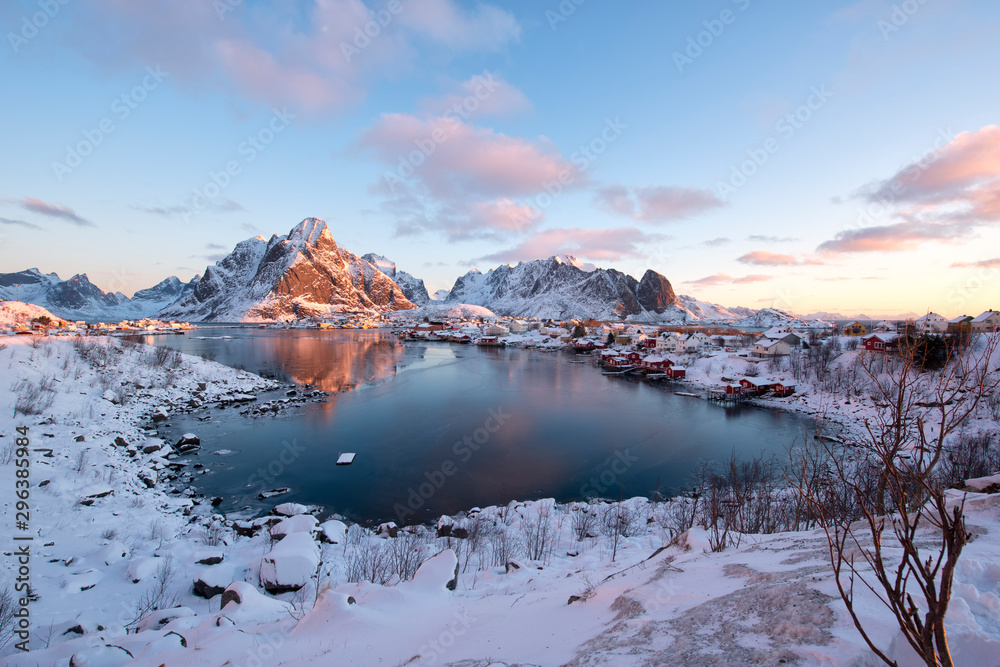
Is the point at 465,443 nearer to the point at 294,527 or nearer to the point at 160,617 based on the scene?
the point at 294,527

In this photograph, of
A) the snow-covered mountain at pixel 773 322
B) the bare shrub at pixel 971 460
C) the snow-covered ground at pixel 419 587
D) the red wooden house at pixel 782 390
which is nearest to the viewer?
the snow-covered ground at pixel 419 587

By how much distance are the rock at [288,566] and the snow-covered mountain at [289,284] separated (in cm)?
13597

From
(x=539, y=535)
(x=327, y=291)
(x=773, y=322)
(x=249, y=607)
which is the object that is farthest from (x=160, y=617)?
(x=327, y=291)

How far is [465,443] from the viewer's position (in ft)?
50.5

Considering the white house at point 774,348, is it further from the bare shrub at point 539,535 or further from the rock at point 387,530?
the rock at point 387,530

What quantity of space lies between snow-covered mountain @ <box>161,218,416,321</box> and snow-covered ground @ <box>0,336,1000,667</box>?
437 feet

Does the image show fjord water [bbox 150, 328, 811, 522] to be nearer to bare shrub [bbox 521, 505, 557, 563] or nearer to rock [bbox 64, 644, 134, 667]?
bare shrub [bbox 521, 505, 557, 563]

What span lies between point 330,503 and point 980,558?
10.7 metres

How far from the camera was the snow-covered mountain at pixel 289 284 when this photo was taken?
5458 inches

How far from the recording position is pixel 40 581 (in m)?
5.32

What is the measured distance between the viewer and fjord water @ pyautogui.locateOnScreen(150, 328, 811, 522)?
36.2ft

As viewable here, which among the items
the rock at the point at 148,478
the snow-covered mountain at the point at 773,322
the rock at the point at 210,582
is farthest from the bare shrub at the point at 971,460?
the snow-covered mountain at the point at 773,322

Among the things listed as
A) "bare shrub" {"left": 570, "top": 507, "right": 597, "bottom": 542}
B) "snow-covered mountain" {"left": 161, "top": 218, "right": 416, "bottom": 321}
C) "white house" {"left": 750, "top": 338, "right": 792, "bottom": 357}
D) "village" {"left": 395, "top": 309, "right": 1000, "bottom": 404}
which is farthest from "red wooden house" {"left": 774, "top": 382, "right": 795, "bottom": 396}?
"snow-covered mountain" {"left": 161, "top": 218, "right": 416, "bottom": 321}

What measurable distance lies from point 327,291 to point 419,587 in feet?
540
